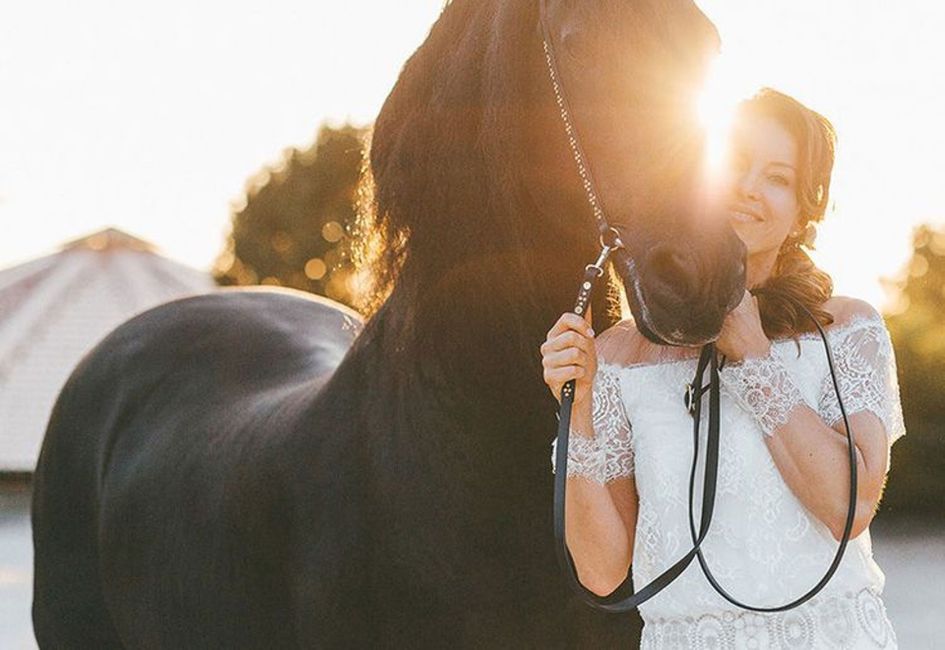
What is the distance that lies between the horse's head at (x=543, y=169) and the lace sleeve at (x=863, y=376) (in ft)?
1.24

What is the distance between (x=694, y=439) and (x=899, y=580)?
955 centimetres

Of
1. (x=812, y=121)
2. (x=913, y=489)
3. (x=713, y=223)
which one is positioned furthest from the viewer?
(x=913, y=489)

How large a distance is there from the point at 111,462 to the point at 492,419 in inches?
82.5

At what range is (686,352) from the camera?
2.21 metres

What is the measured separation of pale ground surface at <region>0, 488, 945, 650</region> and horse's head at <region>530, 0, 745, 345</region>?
6.89 meters

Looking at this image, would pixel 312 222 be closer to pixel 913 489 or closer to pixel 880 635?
pixel 913 489

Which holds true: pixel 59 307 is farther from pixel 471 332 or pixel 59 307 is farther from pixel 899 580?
pixel 471 332

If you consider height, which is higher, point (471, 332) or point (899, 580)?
point (471, 332)

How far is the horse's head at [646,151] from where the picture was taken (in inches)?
71.5

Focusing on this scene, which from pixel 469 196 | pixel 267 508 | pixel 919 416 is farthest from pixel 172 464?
pixel 919 416

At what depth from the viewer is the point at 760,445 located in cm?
213

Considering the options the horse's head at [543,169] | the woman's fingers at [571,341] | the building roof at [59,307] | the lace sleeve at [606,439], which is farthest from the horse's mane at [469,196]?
the building roof at [59,307]

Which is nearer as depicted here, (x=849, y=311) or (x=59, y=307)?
(x=849, y=311)

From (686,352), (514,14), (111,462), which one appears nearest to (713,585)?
(686,352)
